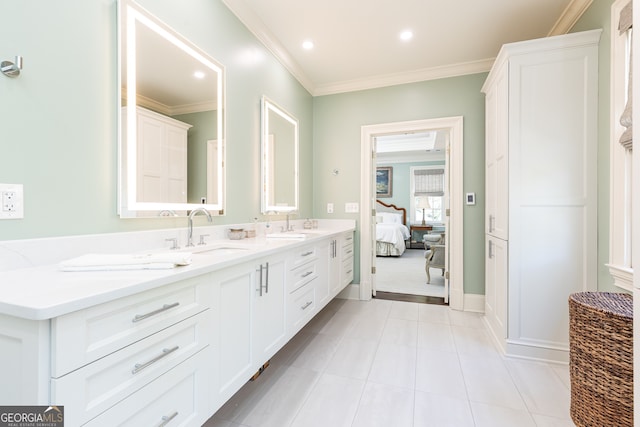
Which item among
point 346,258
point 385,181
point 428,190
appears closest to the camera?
point 346,258

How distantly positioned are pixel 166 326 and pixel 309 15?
2.54 m

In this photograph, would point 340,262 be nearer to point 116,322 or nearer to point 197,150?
point 197,150

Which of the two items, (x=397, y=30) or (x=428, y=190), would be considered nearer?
(x=397, y=30)

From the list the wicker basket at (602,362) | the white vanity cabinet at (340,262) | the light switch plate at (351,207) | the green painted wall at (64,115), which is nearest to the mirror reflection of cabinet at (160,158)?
the green painted wall at (64,115)

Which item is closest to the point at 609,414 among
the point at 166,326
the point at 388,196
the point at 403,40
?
the point at 166,326

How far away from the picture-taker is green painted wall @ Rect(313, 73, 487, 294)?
324cm

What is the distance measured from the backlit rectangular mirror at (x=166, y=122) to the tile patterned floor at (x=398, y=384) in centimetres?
123

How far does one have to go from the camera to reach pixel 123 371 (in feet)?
2.77

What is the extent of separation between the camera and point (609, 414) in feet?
4.55

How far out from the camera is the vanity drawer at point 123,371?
0.71 meters

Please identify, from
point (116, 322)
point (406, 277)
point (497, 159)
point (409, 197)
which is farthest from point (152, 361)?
point (409, 197)

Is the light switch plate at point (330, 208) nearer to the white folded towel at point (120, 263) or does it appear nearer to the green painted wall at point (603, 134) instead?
the green painted wall at point (603, 134)

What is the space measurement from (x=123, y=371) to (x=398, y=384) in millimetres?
1591

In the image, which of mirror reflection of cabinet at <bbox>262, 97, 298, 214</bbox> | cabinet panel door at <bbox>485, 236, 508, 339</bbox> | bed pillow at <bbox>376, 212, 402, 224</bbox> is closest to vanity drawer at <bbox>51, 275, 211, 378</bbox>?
mirror reflection of cabinet at <bbox>262, 97, 298, 214</bbox>
